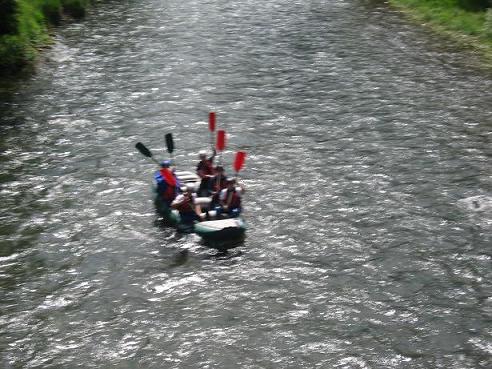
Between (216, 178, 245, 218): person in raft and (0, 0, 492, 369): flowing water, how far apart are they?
74 cm

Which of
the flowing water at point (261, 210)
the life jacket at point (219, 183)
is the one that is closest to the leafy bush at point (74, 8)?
the flowing water at point (261, 210)

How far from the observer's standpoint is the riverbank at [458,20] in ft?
106

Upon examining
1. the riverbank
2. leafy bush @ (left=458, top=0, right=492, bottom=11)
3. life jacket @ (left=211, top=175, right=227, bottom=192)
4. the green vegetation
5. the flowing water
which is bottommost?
the flowing water

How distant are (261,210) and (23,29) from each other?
16.8 metres

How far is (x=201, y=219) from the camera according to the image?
1758 cm

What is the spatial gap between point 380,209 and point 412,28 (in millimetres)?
19172

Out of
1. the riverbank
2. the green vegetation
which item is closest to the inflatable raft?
the green vegetation

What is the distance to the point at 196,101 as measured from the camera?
88.0ft

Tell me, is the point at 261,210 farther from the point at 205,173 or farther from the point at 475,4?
the point at 475,4

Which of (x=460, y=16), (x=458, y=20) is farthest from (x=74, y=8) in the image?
(x=460, y=16)

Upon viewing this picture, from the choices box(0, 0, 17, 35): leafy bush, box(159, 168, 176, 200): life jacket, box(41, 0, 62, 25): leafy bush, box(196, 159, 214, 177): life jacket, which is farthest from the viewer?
box(41, 0, 62, 25): leafy bush

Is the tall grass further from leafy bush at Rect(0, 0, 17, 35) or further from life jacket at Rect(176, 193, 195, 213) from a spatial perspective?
life jacket at Rect(176, 193, 195, 213)

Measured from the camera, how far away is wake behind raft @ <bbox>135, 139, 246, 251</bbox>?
1702cm

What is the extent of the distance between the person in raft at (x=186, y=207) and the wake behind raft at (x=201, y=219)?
2.0 inches
